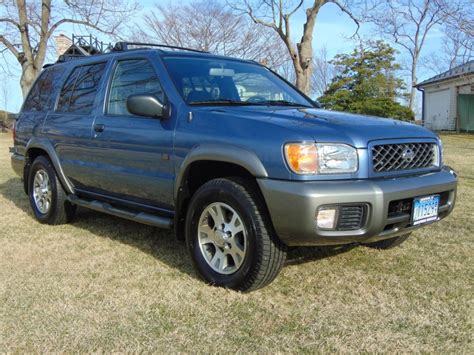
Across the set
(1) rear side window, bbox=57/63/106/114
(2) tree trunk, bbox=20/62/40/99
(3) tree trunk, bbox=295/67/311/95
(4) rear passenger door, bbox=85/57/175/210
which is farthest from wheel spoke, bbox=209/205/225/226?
(2) tree trunk, bbox=20/62/40/99

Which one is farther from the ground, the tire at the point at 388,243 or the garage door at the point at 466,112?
the garage door at the point at 466,112

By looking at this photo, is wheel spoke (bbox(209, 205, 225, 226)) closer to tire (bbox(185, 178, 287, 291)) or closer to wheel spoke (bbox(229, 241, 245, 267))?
tire (bbox(185, 178, 287, 291))

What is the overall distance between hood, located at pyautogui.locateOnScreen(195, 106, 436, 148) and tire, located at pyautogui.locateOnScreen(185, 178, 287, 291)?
0.47 meters

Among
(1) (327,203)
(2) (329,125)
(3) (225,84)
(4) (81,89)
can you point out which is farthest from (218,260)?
(4) (81,89)

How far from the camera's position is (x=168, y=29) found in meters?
27.2

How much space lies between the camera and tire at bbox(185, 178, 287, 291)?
313 cm

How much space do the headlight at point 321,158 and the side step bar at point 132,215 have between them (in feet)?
4.26

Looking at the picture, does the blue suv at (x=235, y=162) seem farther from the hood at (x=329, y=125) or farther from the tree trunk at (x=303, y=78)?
the tree trunk at (x=303, y=78)

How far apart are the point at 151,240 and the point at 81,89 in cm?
170

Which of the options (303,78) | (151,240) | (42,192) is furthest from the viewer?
(303,78)

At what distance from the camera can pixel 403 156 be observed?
327cm

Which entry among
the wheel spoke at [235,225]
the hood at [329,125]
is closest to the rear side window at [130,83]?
the hood at [329,125]

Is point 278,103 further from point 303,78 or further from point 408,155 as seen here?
point 303,78

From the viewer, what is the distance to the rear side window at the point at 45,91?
17.6ft
